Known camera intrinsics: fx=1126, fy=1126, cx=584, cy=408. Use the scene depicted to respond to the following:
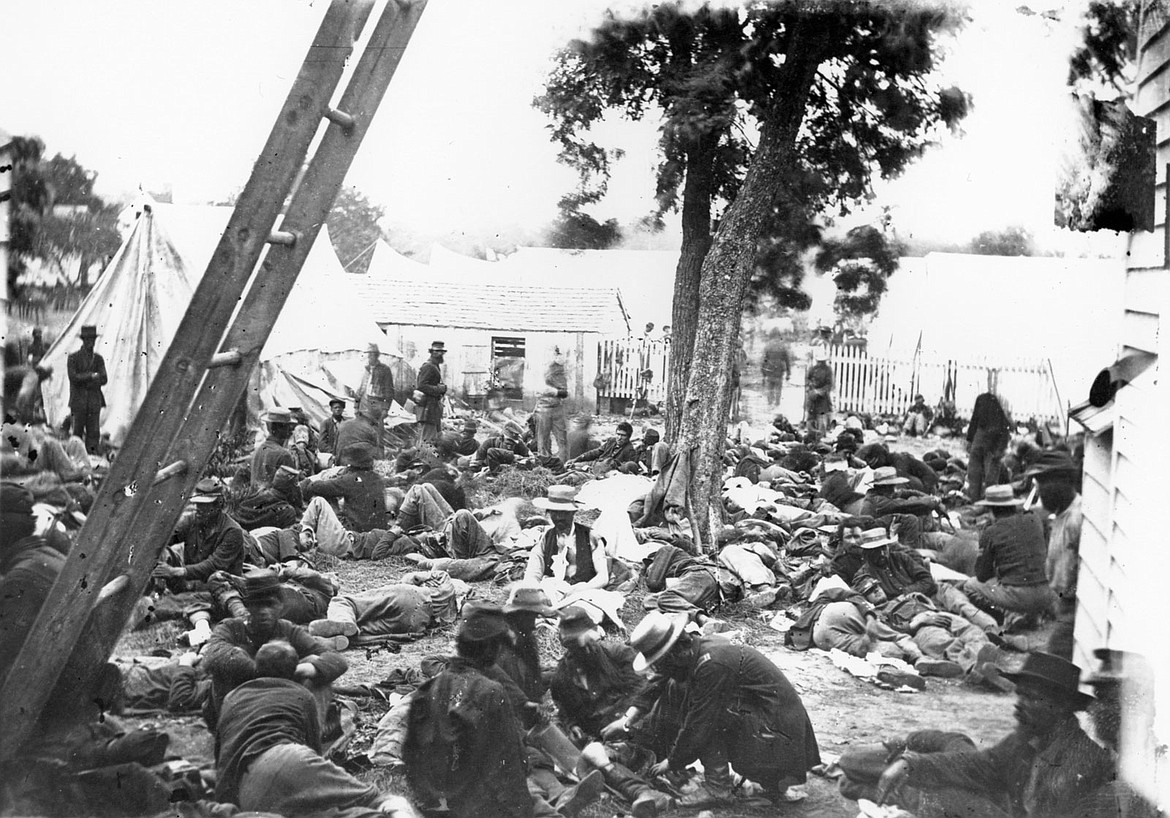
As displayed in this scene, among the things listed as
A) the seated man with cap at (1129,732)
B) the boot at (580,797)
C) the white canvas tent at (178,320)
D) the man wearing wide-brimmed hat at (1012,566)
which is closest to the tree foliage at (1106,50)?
the man wearing wide-brimmed hat at (1012,566)

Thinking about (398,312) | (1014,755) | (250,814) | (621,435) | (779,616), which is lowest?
(250,814)

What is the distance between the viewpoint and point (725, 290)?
548 centimetres

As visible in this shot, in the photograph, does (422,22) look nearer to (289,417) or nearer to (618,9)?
(618,9)

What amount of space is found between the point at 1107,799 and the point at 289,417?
4.22 m

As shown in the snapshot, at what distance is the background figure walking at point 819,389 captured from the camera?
17.8ft

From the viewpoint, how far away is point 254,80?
5504mm

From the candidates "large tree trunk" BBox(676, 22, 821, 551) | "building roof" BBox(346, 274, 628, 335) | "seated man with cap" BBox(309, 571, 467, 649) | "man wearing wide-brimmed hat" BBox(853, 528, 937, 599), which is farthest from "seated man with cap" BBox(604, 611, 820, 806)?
"building roof" BBox(346, 274, 628, 335)

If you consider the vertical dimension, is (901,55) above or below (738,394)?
above

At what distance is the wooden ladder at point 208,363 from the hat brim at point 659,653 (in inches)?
88.5

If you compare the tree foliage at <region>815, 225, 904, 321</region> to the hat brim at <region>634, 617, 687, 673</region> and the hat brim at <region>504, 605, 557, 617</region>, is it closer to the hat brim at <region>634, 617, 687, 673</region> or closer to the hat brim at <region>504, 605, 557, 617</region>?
the hat brim at <region>634, 617, 687, 673</region>

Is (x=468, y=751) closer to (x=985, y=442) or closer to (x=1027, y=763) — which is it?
(x=1027, y=763)

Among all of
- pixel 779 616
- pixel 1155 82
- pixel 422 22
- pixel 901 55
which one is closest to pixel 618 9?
pixel 422 22

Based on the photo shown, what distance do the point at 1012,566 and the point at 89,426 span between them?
4533 mm

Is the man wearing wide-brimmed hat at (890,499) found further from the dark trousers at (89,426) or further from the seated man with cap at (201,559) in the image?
the dark trousers at (89,426)
